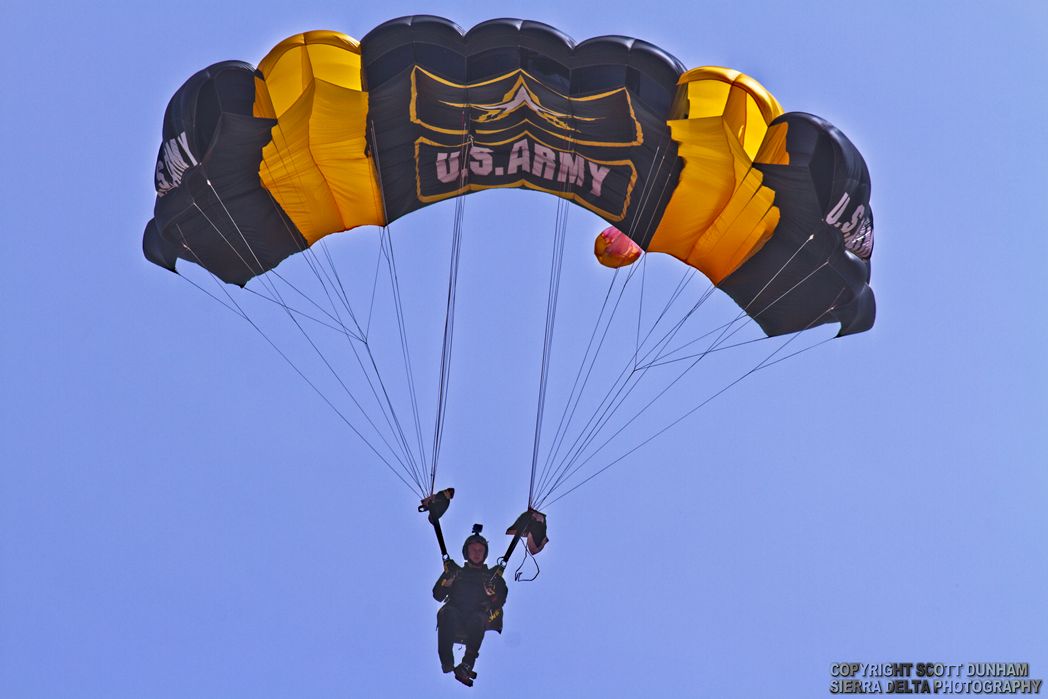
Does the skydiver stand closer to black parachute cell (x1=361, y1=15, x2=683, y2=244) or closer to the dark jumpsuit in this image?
the dark jumpsuit

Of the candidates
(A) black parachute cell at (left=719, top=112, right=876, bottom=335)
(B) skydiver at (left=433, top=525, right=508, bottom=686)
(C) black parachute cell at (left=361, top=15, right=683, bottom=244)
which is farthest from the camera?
(B) skydiver at (left=433, top=525, right=508, bottom=686)

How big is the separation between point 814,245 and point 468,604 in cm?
437

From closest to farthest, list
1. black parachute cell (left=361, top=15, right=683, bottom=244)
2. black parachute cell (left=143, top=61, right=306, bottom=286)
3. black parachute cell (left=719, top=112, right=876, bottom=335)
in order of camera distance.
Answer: black parachute cell (left=719, top=112, right=876, bottom=335)
black parachute cell (left=361, top=15, right=683, bottom=244)
black parachute cell (left=143, top=61, right=306, bottom=286)

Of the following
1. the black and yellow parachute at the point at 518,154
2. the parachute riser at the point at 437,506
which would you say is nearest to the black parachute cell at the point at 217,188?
the black and yellow parachute at the point at 518,154

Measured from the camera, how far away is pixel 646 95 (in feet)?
49.3

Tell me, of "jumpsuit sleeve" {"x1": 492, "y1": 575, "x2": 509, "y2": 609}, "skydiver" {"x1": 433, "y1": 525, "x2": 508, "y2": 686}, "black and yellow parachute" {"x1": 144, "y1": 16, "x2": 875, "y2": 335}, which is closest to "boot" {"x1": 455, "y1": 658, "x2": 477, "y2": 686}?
"skydiver" {"x1": 433, "y1": 525, "x2": 508, "y2": 686}

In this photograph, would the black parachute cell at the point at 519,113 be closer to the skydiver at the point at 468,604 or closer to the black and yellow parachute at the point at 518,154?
the black and yellow parachute at the point at 518,154

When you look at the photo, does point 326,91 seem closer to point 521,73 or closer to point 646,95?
point 521,73

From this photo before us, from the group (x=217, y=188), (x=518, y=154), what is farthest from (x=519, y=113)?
(x=217, y=188)

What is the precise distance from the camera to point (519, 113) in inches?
626

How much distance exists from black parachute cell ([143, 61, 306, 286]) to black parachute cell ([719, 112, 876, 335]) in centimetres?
437

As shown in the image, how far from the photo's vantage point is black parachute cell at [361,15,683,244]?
14.9 metres

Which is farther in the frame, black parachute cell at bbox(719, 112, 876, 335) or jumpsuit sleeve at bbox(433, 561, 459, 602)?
jumpsuit sleeve at bbox(433, 561, 459, 602)

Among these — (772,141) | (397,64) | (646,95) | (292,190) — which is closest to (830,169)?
(772,141)
